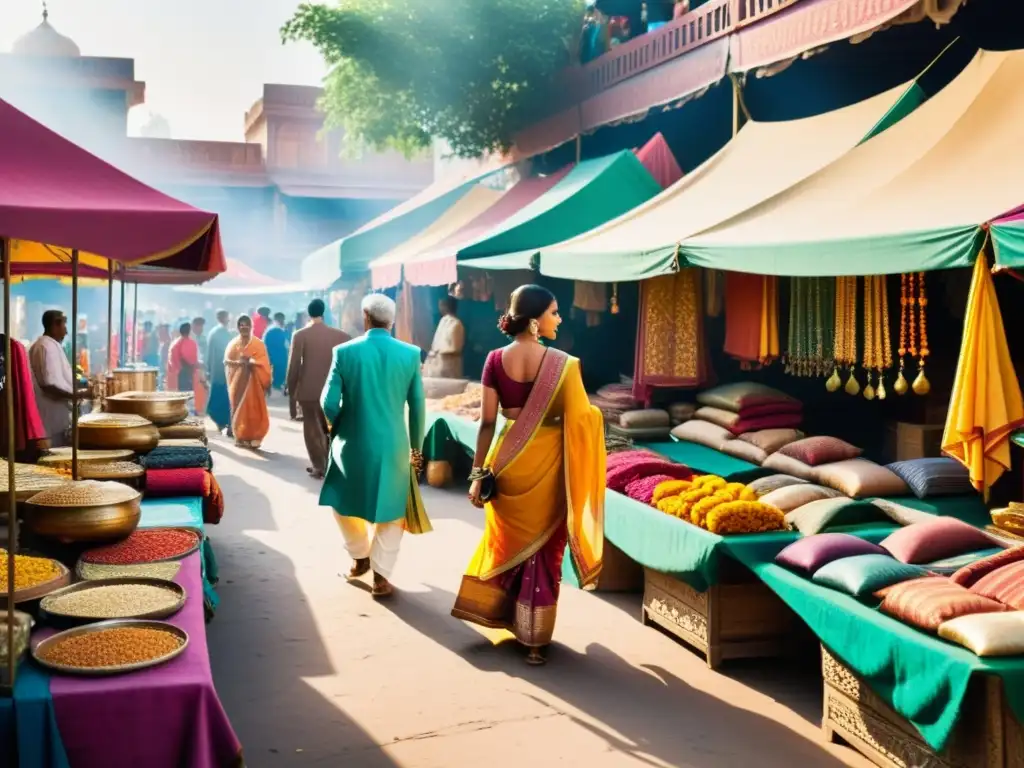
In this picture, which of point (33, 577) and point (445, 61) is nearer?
point (33, 577)

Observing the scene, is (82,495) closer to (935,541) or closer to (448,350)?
(935,541)

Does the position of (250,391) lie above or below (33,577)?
above

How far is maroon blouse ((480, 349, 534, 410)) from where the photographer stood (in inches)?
181

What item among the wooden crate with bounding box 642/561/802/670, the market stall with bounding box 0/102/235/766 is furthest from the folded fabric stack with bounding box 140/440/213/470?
the wooden crate with bounding box 642/561/802/670

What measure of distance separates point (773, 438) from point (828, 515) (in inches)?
63.7

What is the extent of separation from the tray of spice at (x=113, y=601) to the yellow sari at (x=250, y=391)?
8397 mm

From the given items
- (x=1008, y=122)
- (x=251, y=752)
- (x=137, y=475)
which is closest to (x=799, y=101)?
(x=1008, y=122)

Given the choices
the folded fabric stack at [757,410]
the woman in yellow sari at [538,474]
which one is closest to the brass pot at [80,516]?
the woman in yellow sari at [538,474]

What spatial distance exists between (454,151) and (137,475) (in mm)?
9684

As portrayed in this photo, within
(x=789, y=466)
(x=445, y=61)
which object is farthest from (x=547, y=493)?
(x=445, y=61)

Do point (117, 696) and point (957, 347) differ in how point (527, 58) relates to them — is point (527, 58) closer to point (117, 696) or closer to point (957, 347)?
point (957, 347)

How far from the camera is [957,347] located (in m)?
6.27

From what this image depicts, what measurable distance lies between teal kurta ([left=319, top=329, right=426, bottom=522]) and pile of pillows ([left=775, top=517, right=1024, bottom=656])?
2205 mm

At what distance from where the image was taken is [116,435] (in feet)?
17.7
